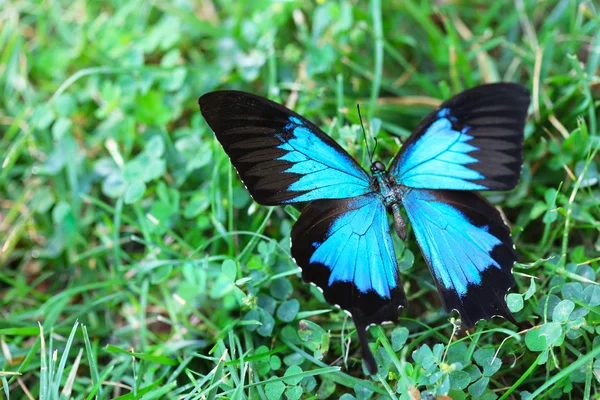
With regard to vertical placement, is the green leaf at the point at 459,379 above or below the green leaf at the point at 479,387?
above

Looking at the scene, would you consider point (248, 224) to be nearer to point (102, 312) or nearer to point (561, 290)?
point (102, 312)

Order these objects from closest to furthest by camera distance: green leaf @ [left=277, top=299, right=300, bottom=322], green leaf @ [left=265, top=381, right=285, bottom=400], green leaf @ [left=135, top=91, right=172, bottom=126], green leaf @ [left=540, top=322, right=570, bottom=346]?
green leaf @ [left=540, top=322, right=570, bottom=346], green leaf @ [left=265, top=381, right=285, bottom=400], green leaf @ [left=277, top=299, right=300, bottom=322], green leaf @ [left=135, top=91, right=172, bottom=126]

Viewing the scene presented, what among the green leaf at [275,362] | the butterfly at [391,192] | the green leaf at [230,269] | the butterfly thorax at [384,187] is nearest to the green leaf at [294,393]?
the green leaf at [275,362]

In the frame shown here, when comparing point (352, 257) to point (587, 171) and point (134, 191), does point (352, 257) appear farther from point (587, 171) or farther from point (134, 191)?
point (587, 171)

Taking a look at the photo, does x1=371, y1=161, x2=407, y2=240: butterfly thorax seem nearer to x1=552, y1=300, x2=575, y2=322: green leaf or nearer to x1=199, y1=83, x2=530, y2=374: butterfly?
x1=199, y1=83, x2=530, y2=374: butterfly

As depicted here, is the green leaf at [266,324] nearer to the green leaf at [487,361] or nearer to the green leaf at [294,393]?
the green leaf at [294,393]

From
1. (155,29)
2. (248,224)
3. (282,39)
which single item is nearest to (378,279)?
(248,224)

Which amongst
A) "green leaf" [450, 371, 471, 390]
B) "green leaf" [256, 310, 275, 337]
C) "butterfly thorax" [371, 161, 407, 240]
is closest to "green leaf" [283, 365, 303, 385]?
"green leaf" [256, 310, 275, 337]
